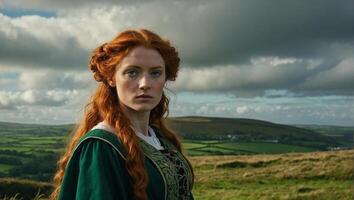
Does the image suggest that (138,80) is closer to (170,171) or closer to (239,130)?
(170,171)

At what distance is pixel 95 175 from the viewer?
313 cm

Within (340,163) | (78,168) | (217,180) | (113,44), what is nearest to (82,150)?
(78,168)

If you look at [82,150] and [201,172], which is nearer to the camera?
[82,150]

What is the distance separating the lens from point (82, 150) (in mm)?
3279

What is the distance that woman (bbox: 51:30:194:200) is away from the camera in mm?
3189

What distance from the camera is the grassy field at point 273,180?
16.7 meters

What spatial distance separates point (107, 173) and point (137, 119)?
0.60 meters

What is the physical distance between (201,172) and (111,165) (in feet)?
73.9

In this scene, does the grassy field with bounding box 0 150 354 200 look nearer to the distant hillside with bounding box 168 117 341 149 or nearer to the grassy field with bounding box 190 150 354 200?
the grassy field with bounding box 190 150 354 200

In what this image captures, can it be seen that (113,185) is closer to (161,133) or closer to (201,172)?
→ (161,133)

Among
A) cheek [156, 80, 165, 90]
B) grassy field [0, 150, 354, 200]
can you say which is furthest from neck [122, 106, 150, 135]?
grassy field [0, 150, 354, 200]

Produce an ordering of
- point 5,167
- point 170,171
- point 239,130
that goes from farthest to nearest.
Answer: point 239,130, point 5,167, point 170,171

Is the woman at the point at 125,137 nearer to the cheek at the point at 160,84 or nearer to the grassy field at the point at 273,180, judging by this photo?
the cheek at the point at 160,84

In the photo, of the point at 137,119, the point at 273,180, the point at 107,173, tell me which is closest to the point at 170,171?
the point at 137,119
